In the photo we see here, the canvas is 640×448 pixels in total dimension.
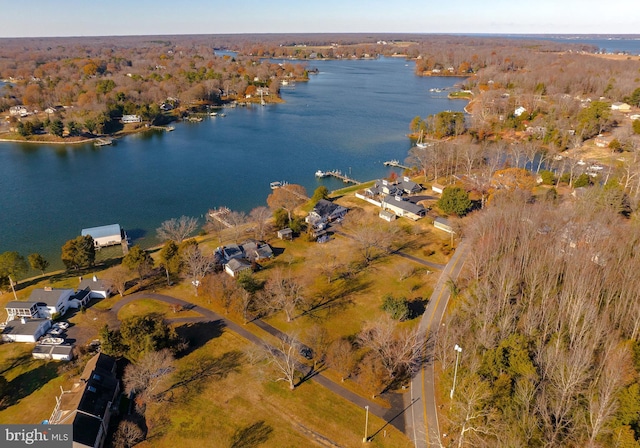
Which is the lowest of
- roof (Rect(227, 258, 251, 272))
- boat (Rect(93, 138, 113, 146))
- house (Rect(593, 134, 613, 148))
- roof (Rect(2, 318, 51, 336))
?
roof (Rect(2, 318, 51, 336))

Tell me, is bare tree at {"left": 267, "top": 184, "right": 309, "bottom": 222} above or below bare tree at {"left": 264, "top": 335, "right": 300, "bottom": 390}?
above

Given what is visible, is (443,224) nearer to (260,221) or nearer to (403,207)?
(403,207)

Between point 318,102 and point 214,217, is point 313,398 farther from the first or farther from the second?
point 318,102

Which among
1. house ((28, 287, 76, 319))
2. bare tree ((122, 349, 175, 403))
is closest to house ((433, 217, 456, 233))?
bare tree ((122, 349, 175, 403))

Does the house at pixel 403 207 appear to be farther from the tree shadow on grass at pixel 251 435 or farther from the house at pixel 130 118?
the house at pixel 130 118

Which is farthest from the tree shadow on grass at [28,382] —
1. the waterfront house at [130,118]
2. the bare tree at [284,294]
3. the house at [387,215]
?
the waterfront house at [130,118]

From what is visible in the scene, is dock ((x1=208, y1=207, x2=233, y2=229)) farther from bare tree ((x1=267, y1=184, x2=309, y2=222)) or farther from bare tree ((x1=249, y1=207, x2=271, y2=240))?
bare tree ((x1=267, y1=184, x2=309, y2=222))
